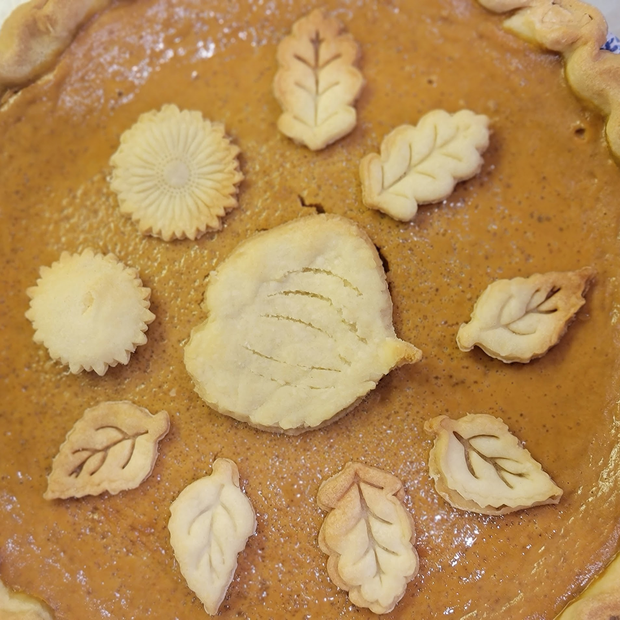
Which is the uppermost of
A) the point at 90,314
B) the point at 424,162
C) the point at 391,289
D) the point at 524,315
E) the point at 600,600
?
the point at 90,314

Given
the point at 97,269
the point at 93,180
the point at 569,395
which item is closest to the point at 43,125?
the point at 93,180

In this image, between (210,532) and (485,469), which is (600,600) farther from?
(210,532)

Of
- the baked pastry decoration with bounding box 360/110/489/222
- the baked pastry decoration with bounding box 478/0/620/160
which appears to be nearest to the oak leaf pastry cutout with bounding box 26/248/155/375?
the baked pastry decoration with bounding box 360/110/489/222

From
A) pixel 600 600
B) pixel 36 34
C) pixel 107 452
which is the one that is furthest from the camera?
pixel 36 34

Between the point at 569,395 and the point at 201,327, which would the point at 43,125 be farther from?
the point at 569,395

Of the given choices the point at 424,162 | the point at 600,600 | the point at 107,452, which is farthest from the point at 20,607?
the point at 424,162

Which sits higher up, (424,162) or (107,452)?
(424,162)

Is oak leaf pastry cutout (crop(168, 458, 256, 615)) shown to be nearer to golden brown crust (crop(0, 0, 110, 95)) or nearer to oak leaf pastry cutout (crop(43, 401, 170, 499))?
oak leaf pastry cutout (crop(43, 401, 170, 499))

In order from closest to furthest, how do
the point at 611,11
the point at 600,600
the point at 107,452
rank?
the point at 600,600
the point at 107,452
the point at 611,11
